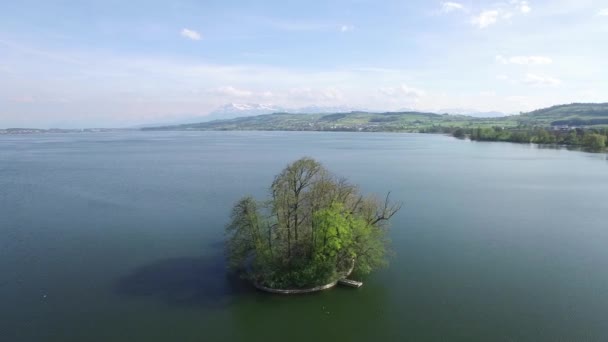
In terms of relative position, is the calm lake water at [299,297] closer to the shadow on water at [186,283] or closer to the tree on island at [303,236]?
the shadow on water at [186,283]

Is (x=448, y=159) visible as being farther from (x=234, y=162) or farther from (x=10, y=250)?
(x=10, y=250)

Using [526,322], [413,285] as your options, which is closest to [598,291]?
[526,322]

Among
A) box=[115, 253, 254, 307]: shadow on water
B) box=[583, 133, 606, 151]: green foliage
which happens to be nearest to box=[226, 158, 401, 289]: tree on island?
box=[115, 253, 254, 307]: shadow on water

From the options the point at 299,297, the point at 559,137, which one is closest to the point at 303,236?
the point at 299,297

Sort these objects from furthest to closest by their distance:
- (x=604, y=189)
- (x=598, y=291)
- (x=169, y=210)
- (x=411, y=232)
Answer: (x=604, y=189) → (x=169, y=210) → (x=411, y=232) → (x=598, y=291)

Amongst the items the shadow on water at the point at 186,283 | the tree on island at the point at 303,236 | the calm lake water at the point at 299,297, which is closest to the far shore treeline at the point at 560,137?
the calm lake water at the point at 299,297

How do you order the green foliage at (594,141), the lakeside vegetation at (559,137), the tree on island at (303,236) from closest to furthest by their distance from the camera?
the tree on island at (303,236)
the green foliage at (594,141)
the lakeside vegetation at (559,137)
